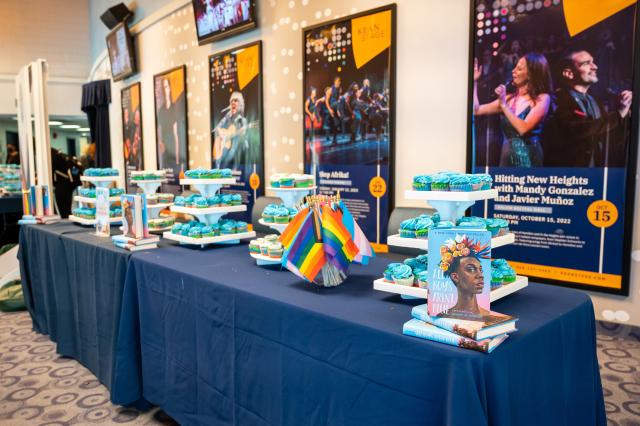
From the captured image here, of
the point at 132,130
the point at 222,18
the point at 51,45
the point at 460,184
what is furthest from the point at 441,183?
the point at 51,45

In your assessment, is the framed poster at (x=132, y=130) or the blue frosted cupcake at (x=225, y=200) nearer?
the blue frosted cupcake at (x=225, y=200)

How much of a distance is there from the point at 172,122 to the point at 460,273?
5.70 meters

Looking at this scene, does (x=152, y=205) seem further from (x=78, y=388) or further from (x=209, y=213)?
(x=78, y=388)

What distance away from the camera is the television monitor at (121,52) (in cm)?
707

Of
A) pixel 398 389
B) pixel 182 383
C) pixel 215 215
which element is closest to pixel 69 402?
pixel 182 383

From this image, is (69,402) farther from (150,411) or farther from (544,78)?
(544,78)

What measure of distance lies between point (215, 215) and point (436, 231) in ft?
5.65

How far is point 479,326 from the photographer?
118cm

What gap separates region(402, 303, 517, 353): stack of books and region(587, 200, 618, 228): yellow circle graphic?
188 centimetres

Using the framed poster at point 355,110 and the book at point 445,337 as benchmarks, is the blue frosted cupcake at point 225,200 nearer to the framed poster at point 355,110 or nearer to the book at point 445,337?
the framed poster at point 355,110

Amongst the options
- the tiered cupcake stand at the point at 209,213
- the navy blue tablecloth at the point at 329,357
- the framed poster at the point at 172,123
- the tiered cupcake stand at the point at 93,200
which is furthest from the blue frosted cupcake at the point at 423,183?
the framed poster at the point at 172,123

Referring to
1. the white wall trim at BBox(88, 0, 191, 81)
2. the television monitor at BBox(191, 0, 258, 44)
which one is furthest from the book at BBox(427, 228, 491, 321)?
the white wall trim at BBox(88, 0, 191, 81)

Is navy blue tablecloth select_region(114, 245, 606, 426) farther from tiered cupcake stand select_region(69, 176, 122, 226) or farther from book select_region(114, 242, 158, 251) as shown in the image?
tiered cupcake stand select_region(69, 176, 122, 226)

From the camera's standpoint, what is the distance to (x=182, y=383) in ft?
6.89
